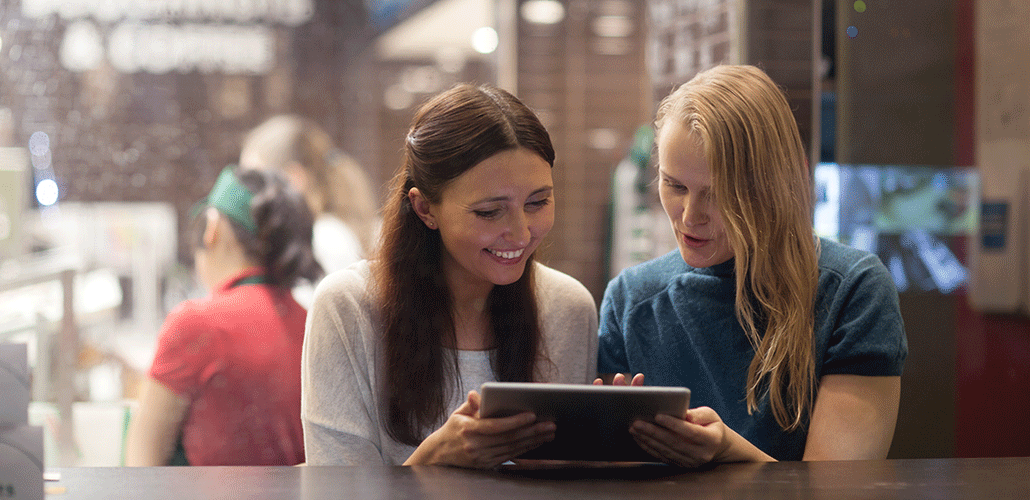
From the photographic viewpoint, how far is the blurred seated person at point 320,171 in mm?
3352

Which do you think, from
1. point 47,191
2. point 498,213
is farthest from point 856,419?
point 47,191

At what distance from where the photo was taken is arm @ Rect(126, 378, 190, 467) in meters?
2.19

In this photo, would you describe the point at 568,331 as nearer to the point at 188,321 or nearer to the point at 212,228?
the point at 188,321

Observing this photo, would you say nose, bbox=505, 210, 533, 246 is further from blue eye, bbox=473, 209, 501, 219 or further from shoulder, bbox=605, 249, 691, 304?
shoulder, bbox=605, 249, 691, 304

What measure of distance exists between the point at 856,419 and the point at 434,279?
80 centimetres

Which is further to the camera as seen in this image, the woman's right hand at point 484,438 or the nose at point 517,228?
the nose at point 517,228

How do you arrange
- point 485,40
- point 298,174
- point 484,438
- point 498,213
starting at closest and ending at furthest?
point 484,438, point 498,213, point 298,174, point 485,40

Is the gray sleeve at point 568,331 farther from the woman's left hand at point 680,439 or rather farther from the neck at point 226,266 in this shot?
the neck at point 226,266

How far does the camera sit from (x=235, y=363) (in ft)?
7.39

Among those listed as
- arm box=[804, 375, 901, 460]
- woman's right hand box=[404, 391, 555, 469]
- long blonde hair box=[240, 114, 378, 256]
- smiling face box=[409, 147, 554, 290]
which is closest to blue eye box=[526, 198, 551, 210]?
smiling face box=[409, 147, 554, 290]

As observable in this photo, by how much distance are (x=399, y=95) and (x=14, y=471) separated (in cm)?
280

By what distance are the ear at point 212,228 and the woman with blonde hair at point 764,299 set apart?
1.41m

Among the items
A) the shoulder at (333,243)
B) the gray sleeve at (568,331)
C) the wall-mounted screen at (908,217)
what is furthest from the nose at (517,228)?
the shoulder at (333,243)

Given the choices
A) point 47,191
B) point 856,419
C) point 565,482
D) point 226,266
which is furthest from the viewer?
point 47,191
